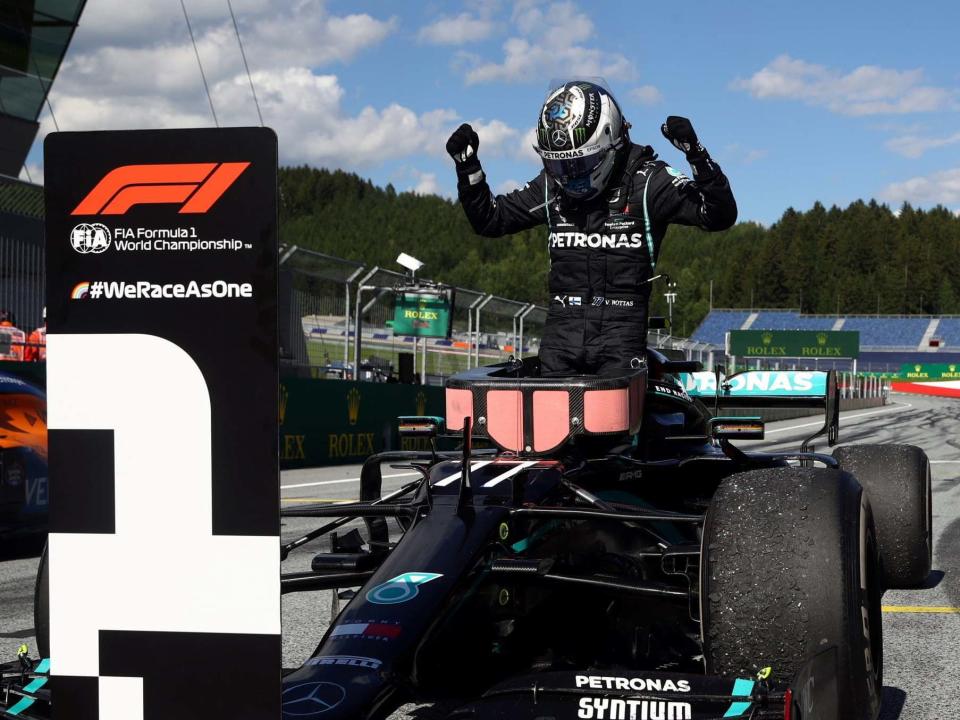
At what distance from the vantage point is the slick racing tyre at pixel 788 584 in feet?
9.50

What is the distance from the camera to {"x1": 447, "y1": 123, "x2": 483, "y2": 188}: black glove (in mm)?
4770

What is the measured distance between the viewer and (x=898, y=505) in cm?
508

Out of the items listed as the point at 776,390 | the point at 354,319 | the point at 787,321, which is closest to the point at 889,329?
the point at 787,321

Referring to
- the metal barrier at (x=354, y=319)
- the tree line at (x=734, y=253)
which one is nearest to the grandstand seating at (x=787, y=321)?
the tree line at (x=734, y=253)

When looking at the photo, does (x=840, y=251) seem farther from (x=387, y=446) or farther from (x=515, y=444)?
(x=515, y=444)

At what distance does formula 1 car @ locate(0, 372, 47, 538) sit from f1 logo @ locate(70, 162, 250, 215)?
5.08 metres

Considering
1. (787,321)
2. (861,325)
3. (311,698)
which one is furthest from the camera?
(787,321)

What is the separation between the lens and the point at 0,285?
13375 mm

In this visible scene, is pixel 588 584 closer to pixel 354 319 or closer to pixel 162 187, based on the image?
pixel 162 187

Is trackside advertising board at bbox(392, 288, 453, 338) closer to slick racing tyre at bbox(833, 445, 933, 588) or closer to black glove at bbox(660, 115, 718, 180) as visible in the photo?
slick racing tyre at bbox(833, 445, 933, 588)

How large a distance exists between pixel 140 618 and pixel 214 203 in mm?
671

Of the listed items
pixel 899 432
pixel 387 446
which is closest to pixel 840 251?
pixel 899 432

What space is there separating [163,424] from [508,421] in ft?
6.98

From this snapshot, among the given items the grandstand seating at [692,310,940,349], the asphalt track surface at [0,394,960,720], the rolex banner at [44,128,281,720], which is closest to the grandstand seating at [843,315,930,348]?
the grandstand seating at [692,310,940,349]
